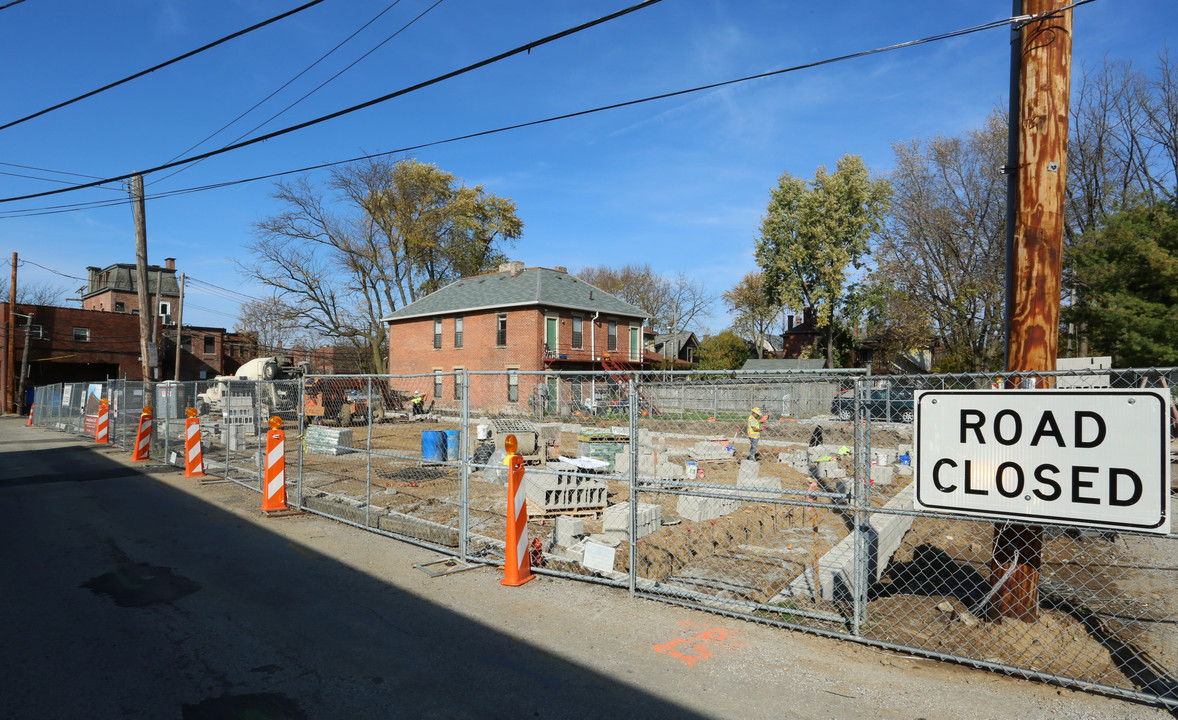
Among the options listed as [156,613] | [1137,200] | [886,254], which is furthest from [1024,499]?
[886,254]

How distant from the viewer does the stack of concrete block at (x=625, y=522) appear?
8.54 meters

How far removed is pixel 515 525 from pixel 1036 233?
542 cm

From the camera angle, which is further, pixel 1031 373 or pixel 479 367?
pixel 479 367

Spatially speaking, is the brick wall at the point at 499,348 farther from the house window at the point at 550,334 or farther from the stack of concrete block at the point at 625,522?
the stack of concrete block at the point at 625,522

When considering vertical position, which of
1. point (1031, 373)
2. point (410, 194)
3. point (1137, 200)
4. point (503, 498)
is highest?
point (410, 194)

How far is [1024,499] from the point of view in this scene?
4.42 m

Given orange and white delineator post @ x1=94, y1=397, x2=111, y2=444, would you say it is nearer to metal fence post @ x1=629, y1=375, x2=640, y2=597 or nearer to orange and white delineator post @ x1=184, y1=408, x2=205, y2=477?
orange and white delineator post @ x1=184, y1=408, x2=205, y2=477

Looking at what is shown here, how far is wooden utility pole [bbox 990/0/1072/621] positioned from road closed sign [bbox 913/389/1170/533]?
0.81 metres

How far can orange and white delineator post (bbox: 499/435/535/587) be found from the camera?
265 inches

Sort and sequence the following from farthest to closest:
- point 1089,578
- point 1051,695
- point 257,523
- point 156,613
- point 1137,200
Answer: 1. point 1137,200
2. point 257,523
3. point 1089,578
4. point 156,613
5. point 1051,695

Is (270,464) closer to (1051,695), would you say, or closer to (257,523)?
(257,523)

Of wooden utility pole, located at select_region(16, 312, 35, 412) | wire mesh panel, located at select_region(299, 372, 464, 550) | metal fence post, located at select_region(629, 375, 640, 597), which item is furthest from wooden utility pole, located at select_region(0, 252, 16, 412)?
metal fence post, located at select_region(629, 375, 640, 597)

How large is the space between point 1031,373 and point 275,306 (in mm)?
48089

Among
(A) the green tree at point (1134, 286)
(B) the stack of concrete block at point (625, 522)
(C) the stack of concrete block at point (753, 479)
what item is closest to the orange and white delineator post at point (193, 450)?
(B) the stack of concrete block at point (625, 522)
